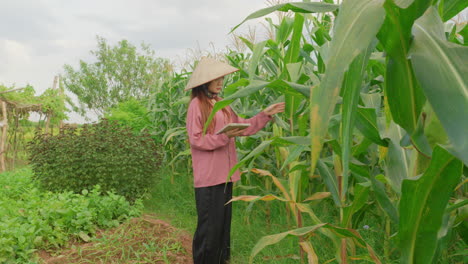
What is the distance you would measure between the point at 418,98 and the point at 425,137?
118 mm

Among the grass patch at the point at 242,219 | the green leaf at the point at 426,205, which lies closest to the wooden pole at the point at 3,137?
the grass patch at the point at 242,219

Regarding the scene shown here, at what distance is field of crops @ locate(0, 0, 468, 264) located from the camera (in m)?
0.83

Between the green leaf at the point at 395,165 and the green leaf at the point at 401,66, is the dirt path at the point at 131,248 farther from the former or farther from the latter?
the green leaf at the point at 401,66

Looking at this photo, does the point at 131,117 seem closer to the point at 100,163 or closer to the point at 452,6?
the point at 100,163

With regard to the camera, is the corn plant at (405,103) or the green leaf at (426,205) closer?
the corn plant at (405,103)

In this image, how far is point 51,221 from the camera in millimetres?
4152

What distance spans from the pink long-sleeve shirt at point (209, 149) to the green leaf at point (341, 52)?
2.31 m

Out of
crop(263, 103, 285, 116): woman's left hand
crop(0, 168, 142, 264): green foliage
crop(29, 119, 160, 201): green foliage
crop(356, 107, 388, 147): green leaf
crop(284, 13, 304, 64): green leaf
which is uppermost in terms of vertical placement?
crop(284, 13, 304, 64): green leaf

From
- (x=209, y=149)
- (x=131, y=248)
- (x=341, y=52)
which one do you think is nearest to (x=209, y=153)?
(x=209, y=149)

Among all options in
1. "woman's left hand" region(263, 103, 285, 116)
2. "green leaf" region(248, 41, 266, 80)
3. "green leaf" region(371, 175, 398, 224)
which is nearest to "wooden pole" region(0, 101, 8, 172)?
"woman's left hand" region(263, 103, 285, 116)

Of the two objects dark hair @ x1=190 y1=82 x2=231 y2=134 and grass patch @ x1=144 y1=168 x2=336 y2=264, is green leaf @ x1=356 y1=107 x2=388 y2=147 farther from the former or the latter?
dark hair @ x1=190 y1=82 x2=231 y2=134

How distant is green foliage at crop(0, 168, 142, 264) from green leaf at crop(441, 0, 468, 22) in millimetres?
3645

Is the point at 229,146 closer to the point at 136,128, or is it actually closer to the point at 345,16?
the point at 345,16

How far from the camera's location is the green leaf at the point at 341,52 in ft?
2.25
